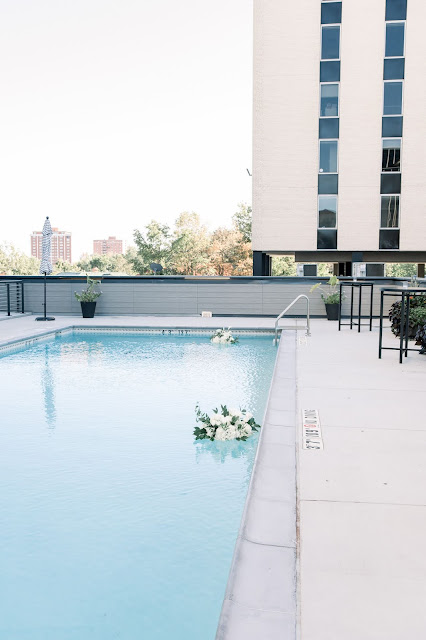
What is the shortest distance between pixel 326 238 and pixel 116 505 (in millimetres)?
21510

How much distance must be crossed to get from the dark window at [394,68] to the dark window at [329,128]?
8.34 ft

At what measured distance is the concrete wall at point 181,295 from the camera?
16422 millimetres

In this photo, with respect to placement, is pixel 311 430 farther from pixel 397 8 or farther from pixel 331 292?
pixel 397 8

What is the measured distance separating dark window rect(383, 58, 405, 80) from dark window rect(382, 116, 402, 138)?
61.2 inches

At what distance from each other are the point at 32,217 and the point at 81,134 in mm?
21580

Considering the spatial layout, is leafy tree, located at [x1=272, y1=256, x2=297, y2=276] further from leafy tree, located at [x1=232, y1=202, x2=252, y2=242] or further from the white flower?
the white flower

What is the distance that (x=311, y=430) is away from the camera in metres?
4.84

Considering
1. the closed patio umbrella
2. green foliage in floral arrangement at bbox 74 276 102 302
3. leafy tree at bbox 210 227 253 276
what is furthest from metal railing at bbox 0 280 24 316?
leafy tree at bbox 210 227 253 276

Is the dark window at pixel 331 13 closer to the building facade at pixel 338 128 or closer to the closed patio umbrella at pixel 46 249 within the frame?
the building facade at pixel 338 128

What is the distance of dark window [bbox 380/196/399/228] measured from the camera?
78.4ft

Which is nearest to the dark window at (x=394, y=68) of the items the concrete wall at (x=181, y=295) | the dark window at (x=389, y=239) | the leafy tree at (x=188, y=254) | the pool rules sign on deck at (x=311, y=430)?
the dark window at (x=389, y=239)

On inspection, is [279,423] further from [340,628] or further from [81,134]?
[81,134]

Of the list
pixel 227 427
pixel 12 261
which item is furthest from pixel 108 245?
pixel 227 427

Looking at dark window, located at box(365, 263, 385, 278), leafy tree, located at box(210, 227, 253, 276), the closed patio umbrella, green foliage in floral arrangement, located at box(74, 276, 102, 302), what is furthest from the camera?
leafy tree, located at box(210, 227, 253, 276)
